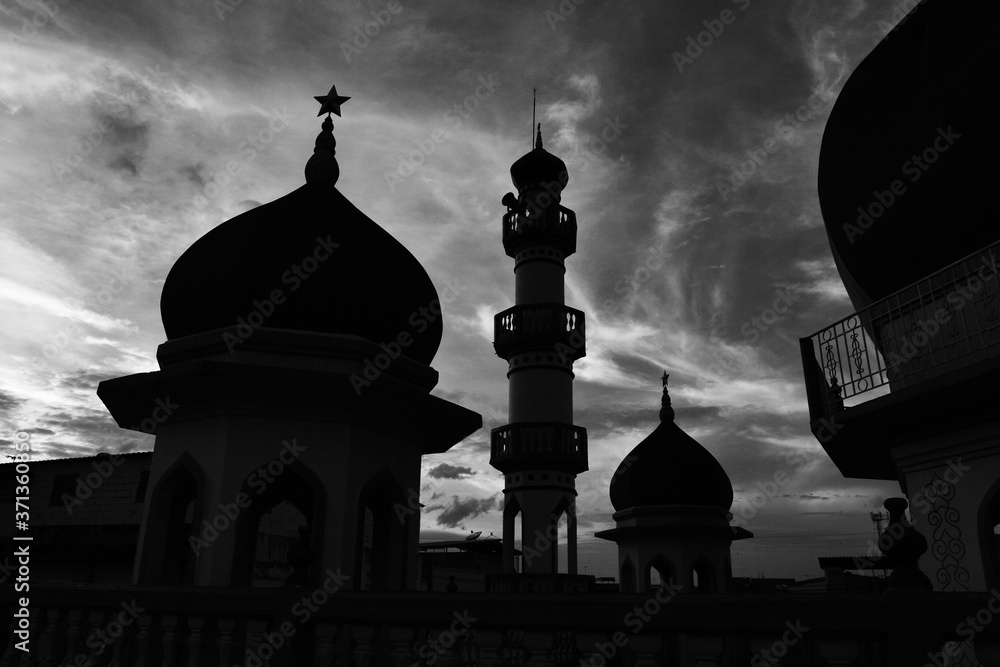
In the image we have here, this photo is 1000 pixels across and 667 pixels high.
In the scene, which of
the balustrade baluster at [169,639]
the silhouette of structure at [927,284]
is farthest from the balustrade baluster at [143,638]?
the silhouette of structure at [927,284]

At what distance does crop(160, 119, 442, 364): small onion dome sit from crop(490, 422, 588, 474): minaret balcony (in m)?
13.7

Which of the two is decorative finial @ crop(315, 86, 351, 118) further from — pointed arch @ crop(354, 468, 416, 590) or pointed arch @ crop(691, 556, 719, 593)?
pointed arch @ crop(691, 556, 719, 593)

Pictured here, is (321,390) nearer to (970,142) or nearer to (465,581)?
(970,142)

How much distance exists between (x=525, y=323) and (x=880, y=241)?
15.4 meters

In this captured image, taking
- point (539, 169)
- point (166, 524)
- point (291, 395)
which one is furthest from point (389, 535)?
point (539, 169)

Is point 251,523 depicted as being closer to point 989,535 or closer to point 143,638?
point 143,638

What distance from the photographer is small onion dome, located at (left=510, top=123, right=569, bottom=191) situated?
26.4m

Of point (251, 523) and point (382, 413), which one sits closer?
point (382, 413)

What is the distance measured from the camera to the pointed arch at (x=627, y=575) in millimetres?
23375

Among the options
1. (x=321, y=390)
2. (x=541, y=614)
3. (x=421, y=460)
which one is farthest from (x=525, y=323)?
(x=541, y=614)

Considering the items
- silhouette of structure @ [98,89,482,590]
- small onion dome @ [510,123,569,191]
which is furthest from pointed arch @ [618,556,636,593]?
silhouette of structure @ [98,89,482,590]

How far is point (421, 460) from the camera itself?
9.25m

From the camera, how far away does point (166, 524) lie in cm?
835

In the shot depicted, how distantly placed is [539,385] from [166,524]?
16.0 metres
